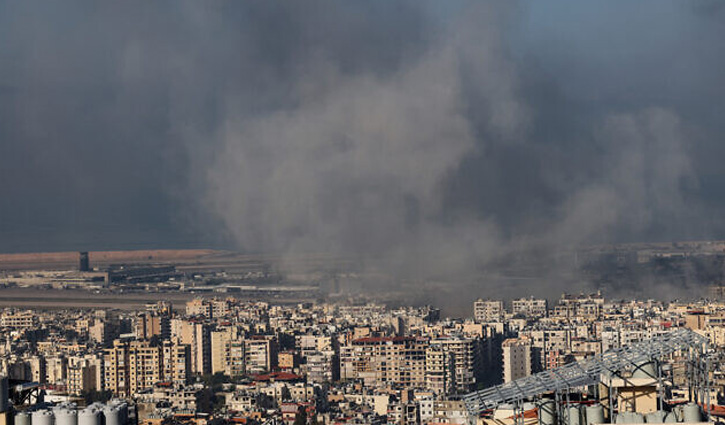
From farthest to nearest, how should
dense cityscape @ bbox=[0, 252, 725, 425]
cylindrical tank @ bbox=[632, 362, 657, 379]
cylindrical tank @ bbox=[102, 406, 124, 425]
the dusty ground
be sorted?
the dusty ground, dense cityscape @ bbox=[0, 252, 725, 425], cylindrical tank @ bbox=[102, 406, 124, 425], cylindrical tank @ bbox=[632, 362, 657, 379]

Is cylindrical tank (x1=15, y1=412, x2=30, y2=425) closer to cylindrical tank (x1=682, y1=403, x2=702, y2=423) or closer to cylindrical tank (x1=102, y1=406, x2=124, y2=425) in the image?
cylindrical tank (x1=102, y1=406, x2=124, y2=425)

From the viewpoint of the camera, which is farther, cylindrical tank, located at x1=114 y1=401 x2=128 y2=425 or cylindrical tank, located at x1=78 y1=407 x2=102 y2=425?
cylindrical tank, located at x1=114 y1=401 x2=128 y2=425

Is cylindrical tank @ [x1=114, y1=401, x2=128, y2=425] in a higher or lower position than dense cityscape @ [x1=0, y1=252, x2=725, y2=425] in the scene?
higher

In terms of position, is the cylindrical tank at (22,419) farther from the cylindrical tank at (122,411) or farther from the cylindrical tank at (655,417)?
the cylindrical tank at (655,417)

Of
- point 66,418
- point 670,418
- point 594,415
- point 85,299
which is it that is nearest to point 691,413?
point 670,418

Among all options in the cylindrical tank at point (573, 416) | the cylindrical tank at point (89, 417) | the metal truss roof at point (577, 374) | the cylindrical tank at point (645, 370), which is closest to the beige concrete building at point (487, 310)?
the metal truss roof at point (577, 374)

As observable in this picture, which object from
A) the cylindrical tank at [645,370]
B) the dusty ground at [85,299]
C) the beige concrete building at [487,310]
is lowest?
the beige concrete building at [487,310]

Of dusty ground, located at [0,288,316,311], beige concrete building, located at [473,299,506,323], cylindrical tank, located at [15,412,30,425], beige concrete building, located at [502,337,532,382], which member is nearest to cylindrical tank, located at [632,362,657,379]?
cylindrical tank, located at [15,412,30,425]
